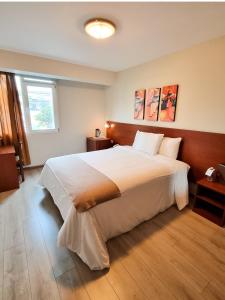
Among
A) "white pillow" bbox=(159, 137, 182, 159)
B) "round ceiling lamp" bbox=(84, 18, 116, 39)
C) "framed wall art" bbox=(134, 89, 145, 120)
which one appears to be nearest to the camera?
"round ceiling lamp" bbox=(84, 18, 116, 39)

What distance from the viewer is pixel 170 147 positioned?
258 cm


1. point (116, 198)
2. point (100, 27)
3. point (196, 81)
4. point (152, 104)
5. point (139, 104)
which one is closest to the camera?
point (116, 198)

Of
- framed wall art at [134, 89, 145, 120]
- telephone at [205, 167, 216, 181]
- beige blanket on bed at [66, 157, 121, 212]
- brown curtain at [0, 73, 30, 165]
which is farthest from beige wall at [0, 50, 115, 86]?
telephone at [205, 167, 216, 181]

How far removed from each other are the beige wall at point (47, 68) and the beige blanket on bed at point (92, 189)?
220 cm

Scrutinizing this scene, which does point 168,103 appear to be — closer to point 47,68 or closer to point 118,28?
point 118,28

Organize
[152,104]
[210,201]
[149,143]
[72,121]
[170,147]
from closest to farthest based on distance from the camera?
[210,201]
[170,147]
[149,143]
[152,104]
[72,121]

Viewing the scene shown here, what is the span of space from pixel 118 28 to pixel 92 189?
1935 mm

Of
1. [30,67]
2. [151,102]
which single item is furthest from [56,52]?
[151,102]

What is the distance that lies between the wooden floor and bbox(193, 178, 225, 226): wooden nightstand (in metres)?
0.12

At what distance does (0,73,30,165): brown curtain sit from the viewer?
2.96m

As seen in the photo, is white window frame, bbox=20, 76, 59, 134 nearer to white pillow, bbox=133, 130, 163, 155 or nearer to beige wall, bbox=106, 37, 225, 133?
beige wall, bbox=106, 37, 225, 133

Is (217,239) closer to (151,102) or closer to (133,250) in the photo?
(133,250)

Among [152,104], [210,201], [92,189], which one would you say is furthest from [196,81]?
[92,189]

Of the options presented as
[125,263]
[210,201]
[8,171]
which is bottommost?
[125,263]
